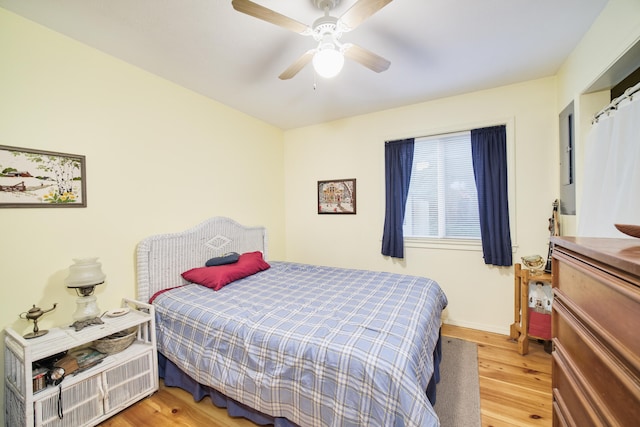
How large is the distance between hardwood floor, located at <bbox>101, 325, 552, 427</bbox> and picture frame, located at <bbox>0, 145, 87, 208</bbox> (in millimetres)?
1550

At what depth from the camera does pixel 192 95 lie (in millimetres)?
2762

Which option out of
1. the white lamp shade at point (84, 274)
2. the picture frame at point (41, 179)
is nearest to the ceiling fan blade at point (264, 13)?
the picture frame at point (41, 179)

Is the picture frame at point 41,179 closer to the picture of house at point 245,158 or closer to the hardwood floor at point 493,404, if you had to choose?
the picture of house at point 245,158

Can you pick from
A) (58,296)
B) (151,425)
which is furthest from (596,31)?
(58,296)

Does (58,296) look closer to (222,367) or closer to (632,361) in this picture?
(222,367)

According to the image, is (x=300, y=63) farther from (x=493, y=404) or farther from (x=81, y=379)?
(x=493, y=404)

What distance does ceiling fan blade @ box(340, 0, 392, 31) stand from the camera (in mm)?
1279

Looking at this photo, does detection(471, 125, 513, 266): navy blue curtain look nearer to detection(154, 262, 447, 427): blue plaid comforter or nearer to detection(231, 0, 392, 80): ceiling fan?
detection(154, 262, 447, 427): blue plaid comforter

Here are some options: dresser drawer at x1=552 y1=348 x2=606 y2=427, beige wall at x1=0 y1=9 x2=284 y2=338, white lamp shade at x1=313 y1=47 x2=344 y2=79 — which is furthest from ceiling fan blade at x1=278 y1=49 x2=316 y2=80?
dresser drawer at x1=552 y1=348 x2=606 y2=427

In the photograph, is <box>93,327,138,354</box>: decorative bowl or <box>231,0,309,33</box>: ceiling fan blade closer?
<box>231,0,309,33</box>: ceiling fan blade

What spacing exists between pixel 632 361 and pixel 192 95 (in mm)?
3417

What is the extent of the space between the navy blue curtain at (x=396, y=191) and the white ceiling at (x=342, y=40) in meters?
0.65

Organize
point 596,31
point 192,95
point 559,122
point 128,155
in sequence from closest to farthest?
point 596,31, point 128,155, point 559,122, point 192,95

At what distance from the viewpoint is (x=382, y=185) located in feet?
11.1
